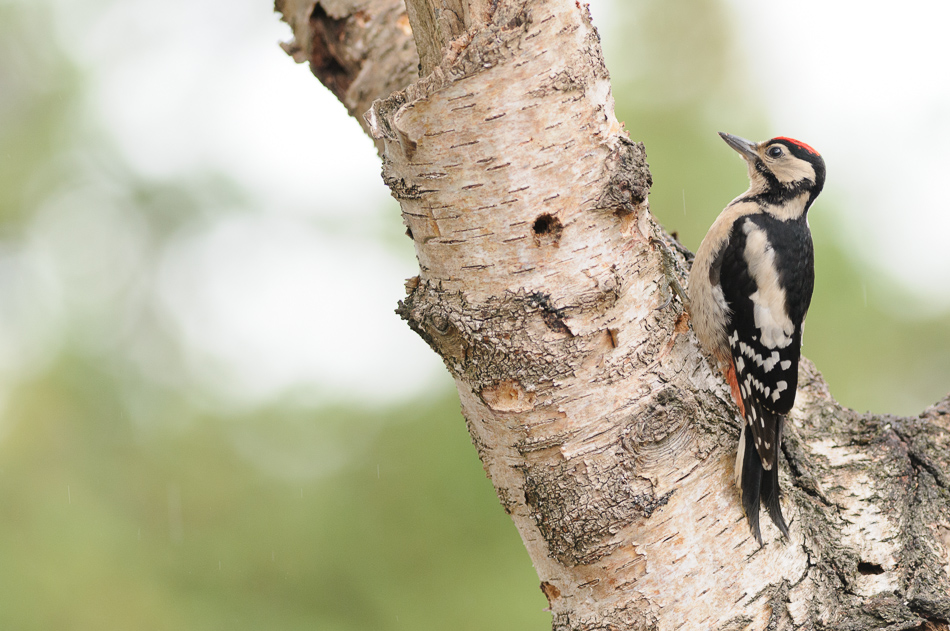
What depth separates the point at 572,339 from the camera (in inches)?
63.8

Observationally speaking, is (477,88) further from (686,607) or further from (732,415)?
(686,607)

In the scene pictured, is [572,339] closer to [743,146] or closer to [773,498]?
[773,498]

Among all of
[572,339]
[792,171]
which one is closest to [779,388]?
[572,339]

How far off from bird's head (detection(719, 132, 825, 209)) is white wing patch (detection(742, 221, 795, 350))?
0.98 feet

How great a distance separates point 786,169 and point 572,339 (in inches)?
68.3

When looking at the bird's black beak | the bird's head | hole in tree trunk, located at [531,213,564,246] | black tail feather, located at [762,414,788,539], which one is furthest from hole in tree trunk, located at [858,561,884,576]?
the bird's black beak

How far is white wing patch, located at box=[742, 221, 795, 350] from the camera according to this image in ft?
8.36

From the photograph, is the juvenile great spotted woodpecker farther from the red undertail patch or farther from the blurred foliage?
the blurred foliage

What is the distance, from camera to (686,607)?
5.47 ft

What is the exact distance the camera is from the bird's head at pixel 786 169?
2.87 m

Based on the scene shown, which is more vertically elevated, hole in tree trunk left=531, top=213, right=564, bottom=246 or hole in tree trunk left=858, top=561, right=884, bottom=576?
Result: hole in tree trunk left=531, top=213, right=564, bottom=246

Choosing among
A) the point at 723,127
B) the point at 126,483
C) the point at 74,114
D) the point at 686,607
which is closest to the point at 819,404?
the point at 686,607

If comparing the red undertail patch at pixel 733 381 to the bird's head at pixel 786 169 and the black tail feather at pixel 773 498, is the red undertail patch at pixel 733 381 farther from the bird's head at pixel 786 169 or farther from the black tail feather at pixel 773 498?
the bird's head at pixel 786 169

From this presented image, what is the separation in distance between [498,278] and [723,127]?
4.81 metres
